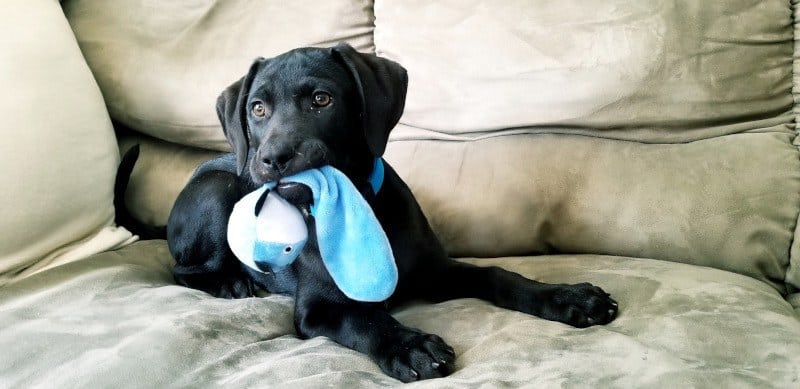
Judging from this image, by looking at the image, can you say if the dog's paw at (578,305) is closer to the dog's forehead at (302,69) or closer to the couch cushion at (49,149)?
the dog's forehead at (302,69)

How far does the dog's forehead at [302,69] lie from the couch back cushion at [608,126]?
0.54 m

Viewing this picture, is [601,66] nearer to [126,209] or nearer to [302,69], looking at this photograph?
[302,69]

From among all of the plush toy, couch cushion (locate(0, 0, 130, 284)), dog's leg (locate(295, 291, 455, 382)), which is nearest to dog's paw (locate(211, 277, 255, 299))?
dog's leg (locate(295, 291, 455, 382))

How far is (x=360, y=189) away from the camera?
5.21 ft

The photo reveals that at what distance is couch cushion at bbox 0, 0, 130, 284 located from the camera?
6.19 feet

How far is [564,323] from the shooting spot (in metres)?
1.46

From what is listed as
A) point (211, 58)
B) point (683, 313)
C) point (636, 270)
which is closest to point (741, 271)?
point (636, 270)

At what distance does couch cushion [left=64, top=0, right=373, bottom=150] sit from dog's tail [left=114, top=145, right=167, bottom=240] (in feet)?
0.58

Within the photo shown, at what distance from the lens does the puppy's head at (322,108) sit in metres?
1.48

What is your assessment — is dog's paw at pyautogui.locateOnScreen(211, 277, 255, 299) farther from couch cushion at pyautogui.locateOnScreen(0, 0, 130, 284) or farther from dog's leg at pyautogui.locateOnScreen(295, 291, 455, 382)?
couch cushion at pyautogui.locateOnScreen(0, 0, 130, 284)

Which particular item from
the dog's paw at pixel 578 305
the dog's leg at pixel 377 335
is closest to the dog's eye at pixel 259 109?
the dog's leg at pixel 377 335

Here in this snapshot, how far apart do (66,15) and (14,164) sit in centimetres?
86

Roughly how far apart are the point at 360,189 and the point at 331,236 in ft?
0.92

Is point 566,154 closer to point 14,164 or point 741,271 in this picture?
point 741,271
